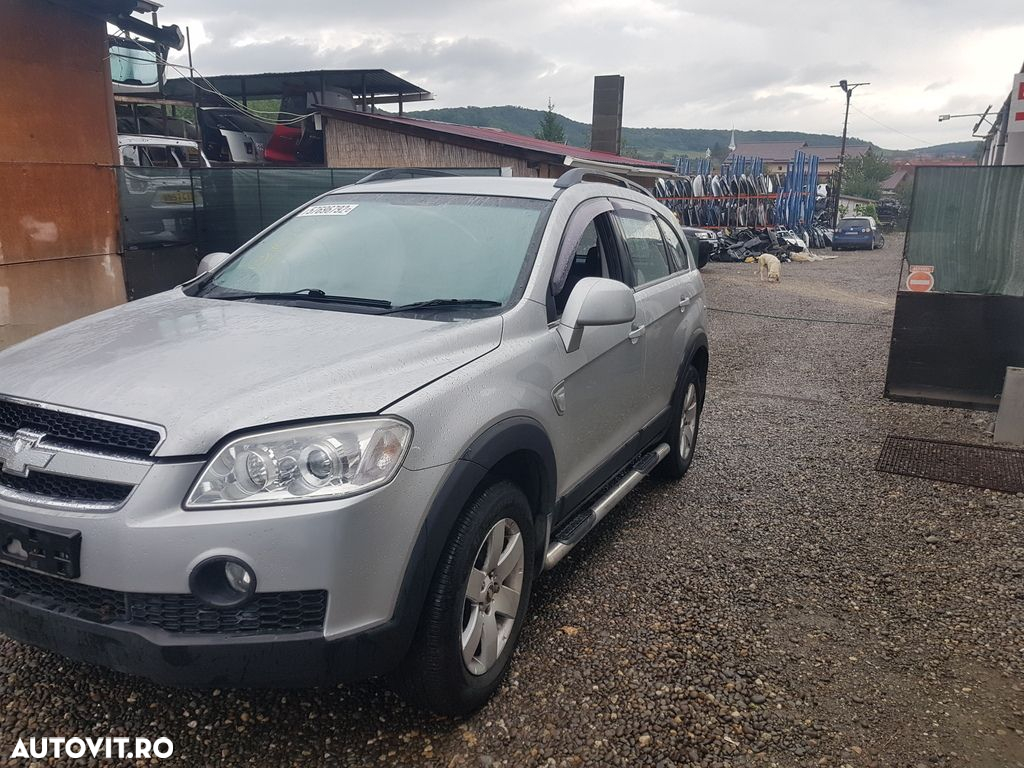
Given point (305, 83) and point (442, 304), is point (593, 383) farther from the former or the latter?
point (305, 83)

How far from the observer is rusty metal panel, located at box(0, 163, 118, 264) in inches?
312

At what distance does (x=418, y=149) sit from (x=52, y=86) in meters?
9.26

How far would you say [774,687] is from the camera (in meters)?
3.02

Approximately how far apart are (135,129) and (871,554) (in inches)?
736

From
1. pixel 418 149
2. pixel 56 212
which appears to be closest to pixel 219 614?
pixel 56 212

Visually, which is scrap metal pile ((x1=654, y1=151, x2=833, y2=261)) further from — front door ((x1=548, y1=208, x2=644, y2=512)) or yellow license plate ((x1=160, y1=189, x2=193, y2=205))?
front door ((x1=548, y1=208, x2=644, y2=512))

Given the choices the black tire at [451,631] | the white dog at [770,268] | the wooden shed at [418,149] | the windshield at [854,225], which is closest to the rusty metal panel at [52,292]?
the black tire at [451,631]

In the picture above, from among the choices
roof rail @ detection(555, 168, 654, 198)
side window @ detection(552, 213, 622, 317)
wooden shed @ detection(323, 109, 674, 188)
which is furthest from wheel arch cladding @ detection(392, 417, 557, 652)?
wooden shed @ detection(323, 109, 674, 188)

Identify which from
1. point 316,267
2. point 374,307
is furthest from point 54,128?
point 374,307

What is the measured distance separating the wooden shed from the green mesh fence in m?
9.56

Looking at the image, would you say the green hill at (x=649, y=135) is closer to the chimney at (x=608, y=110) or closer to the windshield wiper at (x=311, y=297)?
the chimney at (x=608, y=110)

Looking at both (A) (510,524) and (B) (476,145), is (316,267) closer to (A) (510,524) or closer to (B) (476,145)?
(A) (510,524)

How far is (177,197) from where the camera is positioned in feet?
35.2

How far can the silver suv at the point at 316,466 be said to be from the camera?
2145 millimetres
